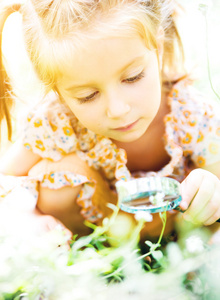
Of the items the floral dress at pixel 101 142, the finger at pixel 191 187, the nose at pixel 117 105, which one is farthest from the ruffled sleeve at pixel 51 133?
the finger at pixel 191 187

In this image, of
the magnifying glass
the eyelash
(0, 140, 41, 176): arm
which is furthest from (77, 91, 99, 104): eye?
(0, 140, 41, 176): arm

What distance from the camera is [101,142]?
64.9 inches

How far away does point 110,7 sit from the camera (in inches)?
47.9

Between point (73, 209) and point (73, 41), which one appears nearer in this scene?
point (73, 41)

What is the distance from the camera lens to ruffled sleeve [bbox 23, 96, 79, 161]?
1634mm

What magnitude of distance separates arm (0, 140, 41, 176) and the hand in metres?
0.72

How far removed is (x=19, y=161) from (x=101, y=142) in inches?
13.8

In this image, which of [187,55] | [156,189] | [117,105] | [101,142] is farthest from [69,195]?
[187,55]

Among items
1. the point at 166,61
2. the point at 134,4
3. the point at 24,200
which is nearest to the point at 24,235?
the point at 24,200

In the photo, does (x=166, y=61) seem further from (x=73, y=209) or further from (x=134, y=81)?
(x=73, y=209)

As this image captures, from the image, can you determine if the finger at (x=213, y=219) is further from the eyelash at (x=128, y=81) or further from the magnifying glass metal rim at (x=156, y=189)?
the eyelash at (x=128, y=81)

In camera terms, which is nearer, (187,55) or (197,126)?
(197,126)

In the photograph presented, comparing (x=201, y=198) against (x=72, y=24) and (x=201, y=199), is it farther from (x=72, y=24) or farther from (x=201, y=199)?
(x=72, y=24)

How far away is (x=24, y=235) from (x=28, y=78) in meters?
0.71
